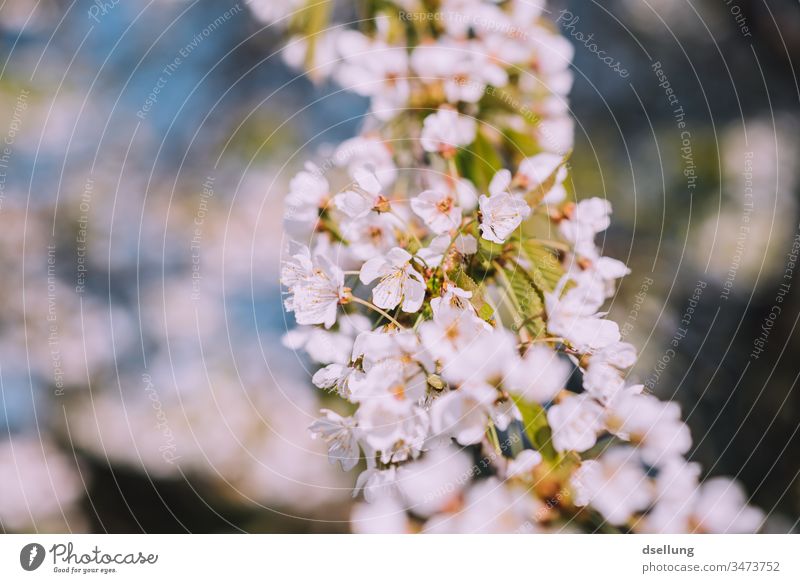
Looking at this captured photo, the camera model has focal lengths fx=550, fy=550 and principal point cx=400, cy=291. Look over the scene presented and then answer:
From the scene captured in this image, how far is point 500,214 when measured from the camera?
531 millimetres

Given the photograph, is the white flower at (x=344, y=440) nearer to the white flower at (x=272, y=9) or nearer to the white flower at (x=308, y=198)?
the white flower at (x=308, y=198)

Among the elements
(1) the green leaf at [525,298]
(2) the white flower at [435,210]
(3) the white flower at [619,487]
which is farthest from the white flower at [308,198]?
(3) the white flower at [619,487]

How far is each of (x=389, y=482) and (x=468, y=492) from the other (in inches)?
3.9

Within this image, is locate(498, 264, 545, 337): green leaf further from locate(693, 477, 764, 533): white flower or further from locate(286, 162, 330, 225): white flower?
locate(693, 477, 764, 533): white flower

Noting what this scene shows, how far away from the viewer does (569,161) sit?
0.66 m

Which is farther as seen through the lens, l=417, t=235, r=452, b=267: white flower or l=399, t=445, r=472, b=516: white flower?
l=399, t=445, r=472, b=516: white flower

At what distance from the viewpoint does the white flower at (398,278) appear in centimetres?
52

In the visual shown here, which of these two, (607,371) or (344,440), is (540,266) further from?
(344,440)

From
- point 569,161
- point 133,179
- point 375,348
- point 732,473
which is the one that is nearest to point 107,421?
point 133,179

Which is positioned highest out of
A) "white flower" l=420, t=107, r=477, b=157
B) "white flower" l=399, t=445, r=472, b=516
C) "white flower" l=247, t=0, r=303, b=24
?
"white flower" l=247, t=0, r=303, b=24

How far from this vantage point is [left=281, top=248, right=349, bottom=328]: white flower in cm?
56

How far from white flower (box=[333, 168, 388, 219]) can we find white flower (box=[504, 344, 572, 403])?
0.22 metres

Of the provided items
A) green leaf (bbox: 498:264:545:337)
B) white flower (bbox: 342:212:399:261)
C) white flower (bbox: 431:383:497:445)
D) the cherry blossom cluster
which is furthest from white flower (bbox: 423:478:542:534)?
white flower (bbox: 342:212:399:261)
